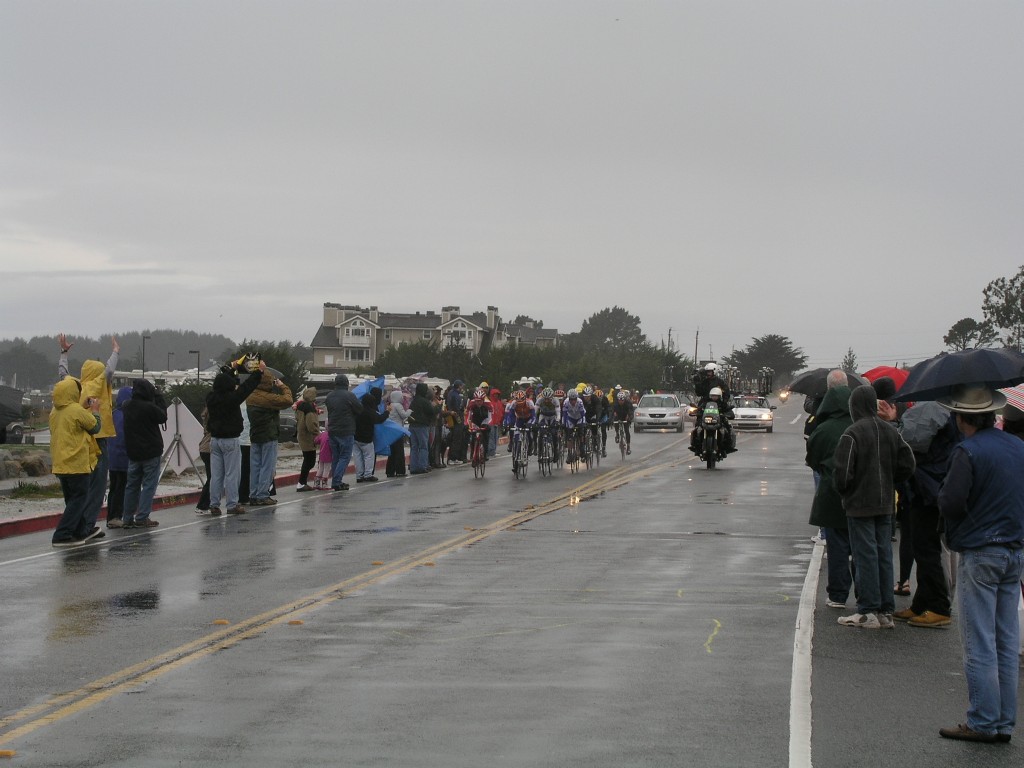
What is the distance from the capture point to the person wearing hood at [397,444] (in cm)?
2870

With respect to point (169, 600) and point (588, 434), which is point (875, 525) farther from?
point (588, 434)

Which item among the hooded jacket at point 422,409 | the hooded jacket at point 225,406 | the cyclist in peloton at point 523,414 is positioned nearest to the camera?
the hooded jacket at point 225,406

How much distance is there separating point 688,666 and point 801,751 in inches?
81.4

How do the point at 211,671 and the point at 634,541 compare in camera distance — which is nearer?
the point at 211,671

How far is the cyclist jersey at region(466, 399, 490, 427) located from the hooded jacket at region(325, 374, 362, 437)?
17.2ft

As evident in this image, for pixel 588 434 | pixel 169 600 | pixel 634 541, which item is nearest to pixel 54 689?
pixel 169 600

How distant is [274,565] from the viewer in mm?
13898

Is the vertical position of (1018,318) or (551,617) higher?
(1018,318)

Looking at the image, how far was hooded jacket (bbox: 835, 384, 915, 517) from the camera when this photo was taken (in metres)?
10.6

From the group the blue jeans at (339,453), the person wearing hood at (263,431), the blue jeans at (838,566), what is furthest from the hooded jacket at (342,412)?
the blue jeans at (838,566)

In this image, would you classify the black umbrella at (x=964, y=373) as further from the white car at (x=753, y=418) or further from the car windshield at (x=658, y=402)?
the white car at (x=753, y=418)

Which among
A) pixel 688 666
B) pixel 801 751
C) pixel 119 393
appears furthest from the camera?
pixel 119 393

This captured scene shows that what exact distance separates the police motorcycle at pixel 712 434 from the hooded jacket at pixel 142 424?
633 inches

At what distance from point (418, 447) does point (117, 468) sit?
12053mm
